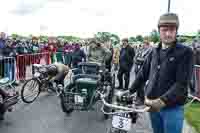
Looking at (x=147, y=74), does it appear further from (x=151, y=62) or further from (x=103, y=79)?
(x=103, y=79)

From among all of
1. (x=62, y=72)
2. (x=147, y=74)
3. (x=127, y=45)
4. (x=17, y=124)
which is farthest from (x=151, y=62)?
(x=127, y=45)

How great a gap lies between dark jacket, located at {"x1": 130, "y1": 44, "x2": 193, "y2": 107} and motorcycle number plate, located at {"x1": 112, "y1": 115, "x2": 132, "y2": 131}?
41 cm

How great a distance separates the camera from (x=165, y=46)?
289 centimetres

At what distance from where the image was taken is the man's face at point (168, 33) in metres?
2.81

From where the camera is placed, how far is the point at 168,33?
282 cm

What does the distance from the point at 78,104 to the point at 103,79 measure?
3.64ft

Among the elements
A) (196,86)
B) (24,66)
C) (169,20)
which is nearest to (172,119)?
(169,20)

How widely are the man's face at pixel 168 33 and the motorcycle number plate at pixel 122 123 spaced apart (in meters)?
0.93

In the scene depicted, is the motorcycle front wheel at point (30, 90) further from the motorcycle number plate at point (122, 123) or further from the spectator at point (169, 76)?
the spectator at point (169, 76)

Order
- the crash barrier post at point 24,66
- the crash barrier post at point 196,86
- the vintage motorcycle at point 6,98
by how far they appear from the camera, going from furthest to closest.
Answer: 1. the crash barrier post at point 24,66
2. the crash barrier post at point 196,86
3. the vintage motorcycle at point 6,98

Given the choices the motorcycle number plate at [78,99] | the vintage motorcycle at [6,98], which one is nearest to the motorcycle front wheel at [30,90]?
the vintage motorcycle at [6,98]

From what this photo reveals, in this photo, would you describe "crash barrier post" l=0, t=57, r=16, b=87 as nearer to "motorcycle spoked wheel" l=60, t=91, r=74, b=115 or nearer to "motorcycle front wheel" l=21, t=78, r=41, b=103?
"motorcycle front wheel" l=21, t=78, r=41, b=103

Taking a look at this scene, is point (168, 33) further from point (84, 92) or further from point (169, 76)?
point (84, 92)

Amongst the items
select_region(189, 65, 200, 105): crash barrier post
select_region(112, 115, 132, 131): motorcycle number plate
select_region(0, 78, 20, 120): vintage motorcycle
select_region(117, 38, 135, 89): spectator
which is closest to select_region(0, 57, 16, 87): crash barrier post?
select_region(117, 38, 135, 89): spectator
